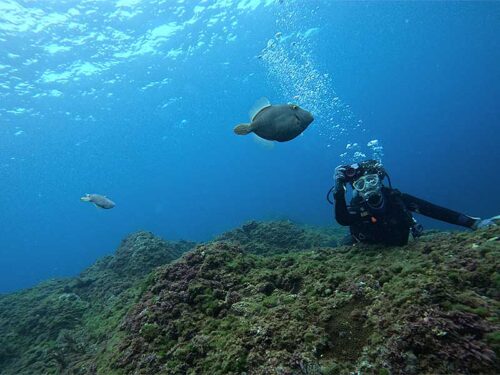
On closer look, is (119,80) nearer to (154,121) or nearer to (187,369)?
(154,121)

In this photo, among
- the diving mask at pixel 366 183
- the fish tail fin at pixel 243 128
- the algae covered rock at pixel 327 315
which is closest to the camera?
the algae covered rock at pixel 327 315

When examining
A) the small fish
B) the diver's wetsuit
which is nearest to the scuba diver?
the diver's wetsuit

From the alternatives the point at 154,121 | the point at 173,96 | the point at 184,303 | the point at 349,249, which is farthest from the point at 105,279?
the point at 154,121

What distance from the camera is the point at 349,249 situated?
5.51 metres

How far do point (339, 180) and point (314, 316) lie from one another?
2545 millimetres

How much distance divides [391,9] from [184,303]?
64.5 meters

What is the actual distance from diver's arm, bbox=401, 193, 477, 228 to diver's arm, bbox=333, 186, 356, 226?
1115mm

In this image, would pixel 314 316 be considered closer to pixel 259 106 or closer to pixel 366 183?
pixel 366 183

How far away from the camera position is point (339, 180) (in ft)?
16.8

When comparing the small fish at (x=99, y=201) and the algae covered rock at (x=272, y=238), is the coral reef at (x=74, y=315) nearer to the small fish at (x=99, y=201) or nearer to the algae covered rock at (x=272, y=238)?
the small fish at (x=99, y=201)

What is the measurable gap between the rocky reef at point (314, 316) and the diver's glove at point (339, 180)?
3.70 feet

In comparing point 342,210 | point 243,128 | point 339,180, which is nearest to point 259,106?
point 243,128

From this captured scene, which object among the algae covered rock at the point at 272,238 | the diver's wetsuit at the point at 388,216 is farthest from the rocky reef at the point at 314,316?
the algae covered rock at the point at 272,238

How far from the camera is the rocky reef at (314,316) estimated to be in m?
2.41
